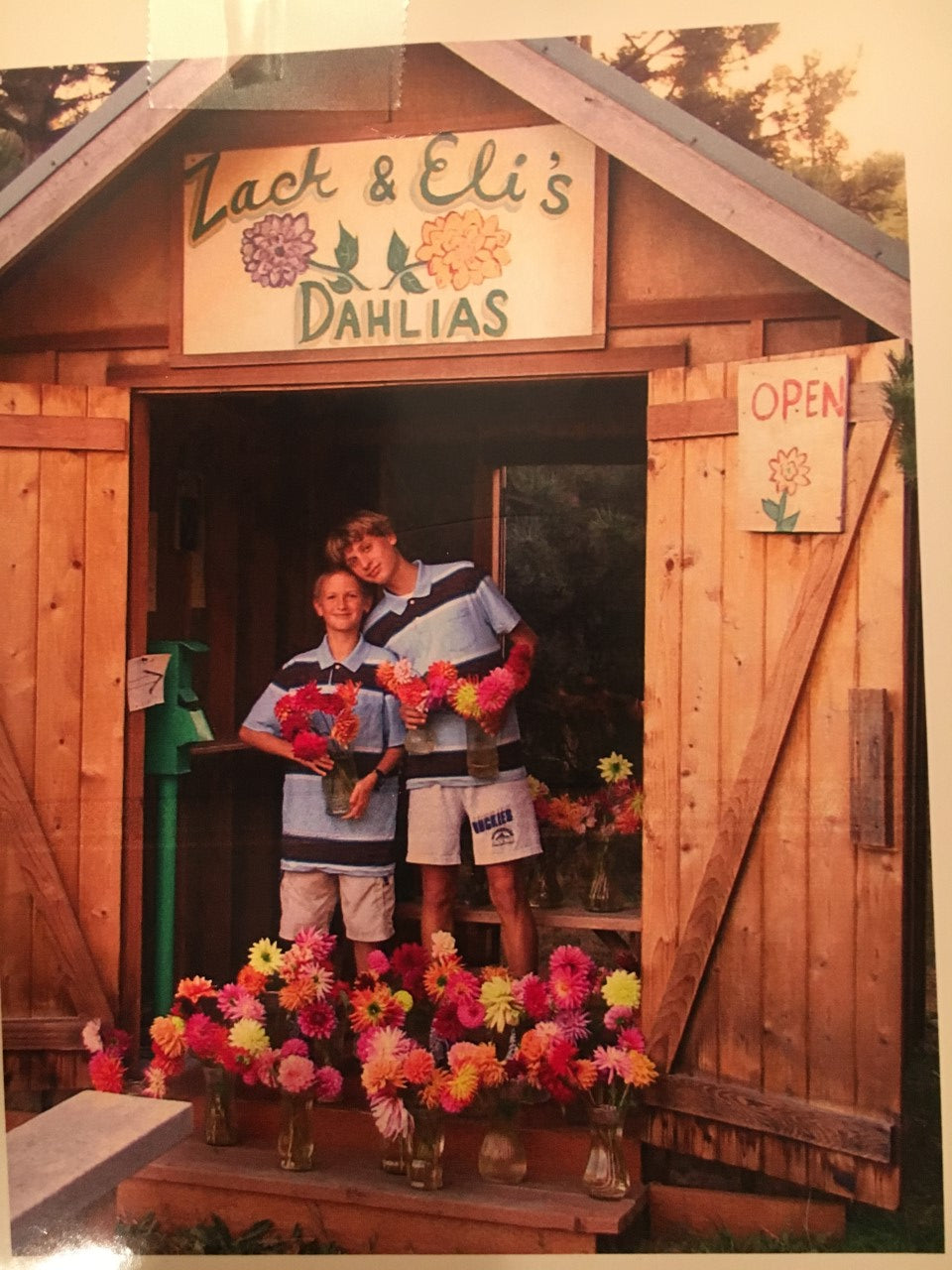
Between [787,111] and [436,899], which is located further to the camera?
[436,899]

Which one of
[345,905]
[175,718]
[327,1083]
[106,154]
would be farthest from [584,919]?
[106,154]

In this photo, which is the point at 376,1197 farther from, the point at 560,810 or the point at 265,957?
the point at 560,810

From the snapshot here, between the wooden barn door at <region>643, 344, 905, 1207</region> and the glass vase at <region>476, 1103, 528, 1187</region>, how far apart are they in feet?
0.88

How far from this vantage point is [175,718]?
2.73 meters

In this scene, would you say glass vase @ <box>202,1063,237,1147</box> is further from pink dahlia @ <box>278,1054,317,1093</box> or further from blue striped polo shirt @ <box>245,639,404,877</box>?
blue striped polo shirt @ <box>245,639,404,877</box>

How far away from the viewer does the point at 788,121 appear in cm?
249

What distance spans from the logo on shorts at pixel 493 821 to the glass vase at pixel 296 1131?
2.03ft

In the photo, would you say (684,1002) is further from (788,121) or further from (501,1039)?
(788,121)

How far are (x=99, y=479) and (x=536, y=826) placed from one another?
3.83 feet

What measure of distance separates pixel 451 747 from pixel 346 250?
1.01 metres

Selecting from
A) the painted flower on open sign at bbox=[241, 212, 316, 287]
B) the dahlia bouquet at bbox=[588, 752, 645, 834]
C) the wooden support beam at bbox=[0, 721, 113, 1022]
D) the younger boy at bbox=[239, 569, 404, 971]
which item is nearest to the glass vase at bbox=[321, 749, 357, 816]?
the younger boy at bbox=[239, 569, 404, 971]

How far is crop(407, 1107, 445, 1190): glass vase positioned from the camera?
2.52 m

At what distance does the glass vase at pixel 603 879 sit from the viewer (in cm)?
259

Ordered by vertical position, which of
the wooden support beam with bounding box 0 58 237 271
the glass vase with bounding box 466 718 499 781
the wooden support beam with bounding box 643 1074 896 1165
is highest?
the wooden support beam with bounding box 0 58 237 271
